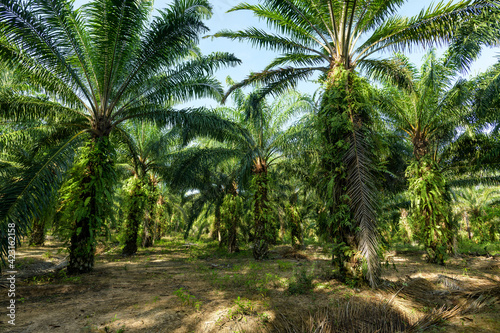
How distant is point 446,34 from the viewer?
5.95m

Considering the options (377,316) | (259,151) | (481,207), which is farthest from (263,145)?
(481,207)

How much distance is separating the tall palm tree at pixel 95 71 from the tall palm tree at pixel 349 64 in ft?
5.39

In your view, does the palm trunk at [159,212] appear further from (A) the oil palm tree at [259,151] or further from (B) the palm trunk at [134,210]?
(A) the oil palm tree at [259,151]

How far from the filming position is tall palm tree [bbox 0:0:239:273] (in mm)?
6219

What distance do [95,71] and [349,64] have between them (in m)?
7.16

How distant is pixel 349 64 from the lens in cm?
644

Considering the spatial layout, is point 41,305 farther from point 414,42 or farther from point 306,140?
point 414,42

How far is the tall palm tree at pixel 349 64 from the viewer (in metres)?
5.38

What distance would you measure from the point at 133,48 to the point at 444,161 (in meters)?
13.0

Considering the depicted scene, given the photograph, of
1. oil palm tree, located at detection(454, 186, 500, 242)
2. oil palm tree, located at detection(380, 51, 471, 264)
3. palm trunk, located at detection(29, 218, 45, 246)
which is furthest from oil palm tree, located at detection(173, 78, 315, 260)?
oil palm tree, located at detection(454, 186, 500, 242)

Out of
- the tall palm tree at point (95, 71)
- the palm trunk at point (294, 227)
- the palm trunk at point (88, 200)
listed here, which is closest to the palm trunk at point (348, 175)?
the tall palm tree at point (95, 71)

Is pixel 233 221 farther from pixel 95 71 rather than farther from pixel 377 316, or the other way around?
pixel 377 316

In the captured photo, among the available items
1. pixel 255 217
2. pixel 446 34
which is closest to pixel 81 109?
pixel 255 217

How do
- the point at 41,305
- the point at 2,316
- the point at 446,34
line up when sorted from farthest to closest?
1. the point at 446,34
2. the point at 41,305
3. the point at 2,316
